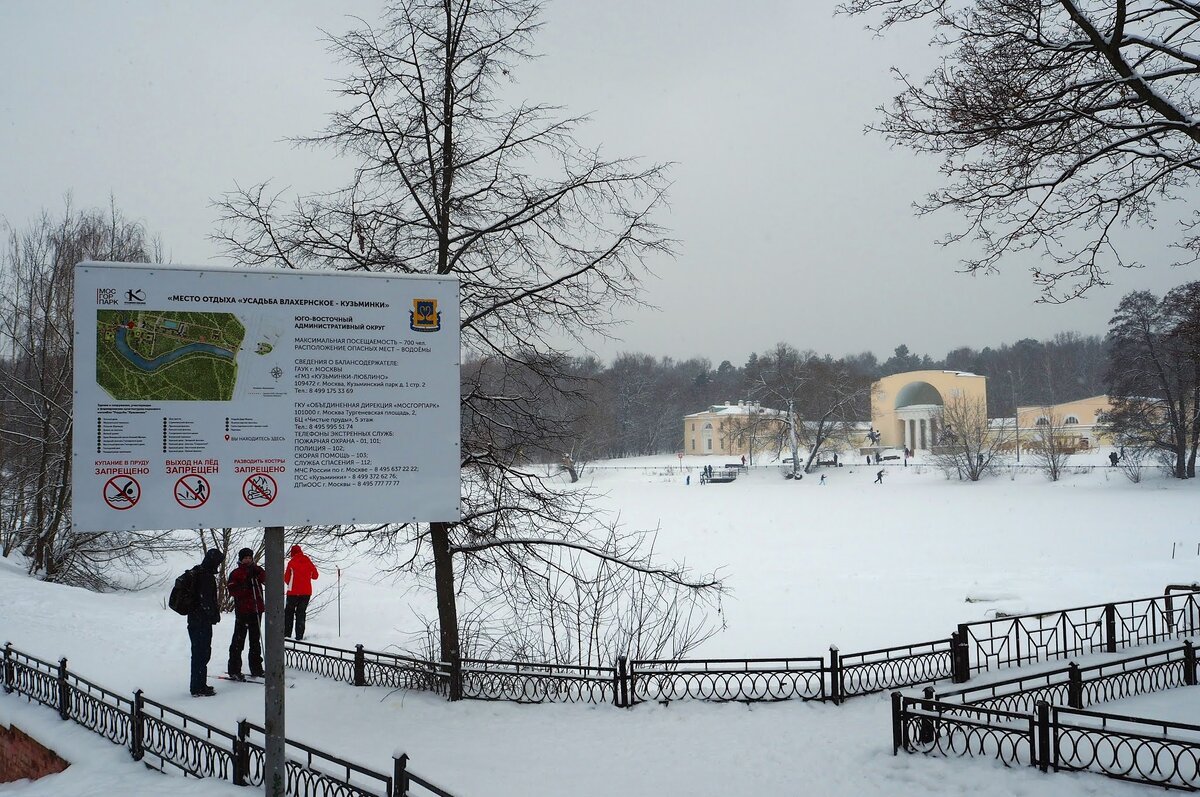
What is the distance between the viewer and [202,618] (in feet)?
34.8

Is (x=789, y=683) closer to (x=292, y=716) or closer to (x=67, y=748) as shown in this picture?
(x=292, y=716)

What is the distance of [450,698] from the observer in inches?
443

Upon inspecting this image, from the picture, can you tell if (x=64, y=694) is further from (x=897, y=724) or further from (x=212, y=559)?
(x=897, y=724)

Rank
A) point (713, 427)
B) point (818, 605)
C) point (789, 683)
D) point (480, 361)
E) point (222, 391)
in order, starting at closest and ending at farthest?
1. point (222, 391)
2. point (480, 361)
3. point (789, 683)
4. point (818, 605)
5. point (713, 427)

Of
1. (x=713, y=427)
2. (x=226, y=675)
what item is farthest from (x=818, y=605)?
(x=713, y=427)

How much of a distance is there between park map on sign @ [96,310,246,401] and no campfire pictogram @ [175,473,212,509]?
1.48ft

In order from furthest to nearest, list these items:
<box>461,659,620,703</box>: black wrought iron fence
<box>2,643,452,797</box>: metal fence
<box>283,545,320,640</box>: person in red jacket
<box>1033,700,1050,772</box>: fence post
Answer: <box>283,545,320,640</box>: person in red jacket → <box>461,659,620,703</box>: black wrought iron fence → <box>1033,700,1050,772</box>: fence post → <box>2,643,452,797</box>: metal fence

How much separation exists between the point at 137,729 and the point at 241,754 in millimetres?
1964

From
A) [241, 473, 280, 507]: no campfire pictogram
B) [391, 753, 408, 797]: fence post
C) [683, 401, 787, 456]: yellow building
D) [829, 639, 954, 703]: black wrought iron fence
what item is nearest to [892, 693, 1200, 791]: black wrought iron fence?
[829, 639, 954, 703]: black wrought iron fence

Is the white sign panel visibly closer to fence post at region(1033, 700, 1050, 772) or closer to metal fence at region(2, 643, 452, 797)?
metal fence at region(2, 643, 452, 797)

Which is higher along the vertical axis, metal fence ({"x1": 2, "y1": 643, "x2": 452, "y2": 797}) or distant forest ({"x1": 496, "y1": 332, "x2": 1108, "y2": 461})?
distant forest ({"x1": 496, "y1": 332, "x2": 1108, "y2": 461})

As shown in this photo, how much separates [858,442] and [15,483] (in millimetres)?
68282

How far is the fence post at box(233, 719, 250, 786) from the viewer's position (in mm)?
7008

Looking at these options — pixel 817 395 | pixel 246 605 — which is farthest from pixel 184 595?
pixel 817 395
